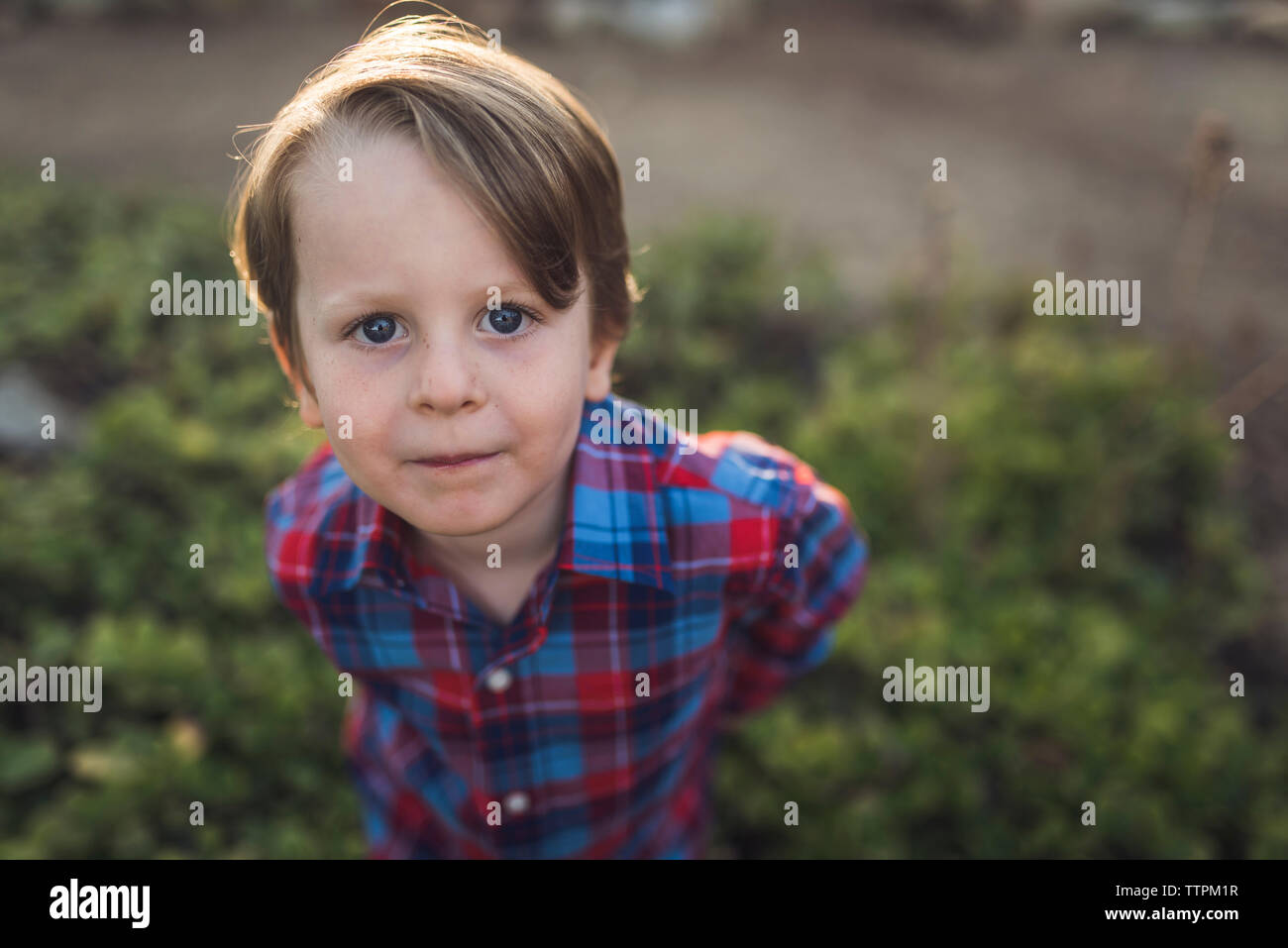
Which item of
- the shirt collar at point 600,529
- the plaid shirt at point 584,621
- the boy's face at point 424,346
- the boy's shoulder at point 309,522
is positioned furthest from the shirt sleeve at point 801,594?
the boy's shoulder at point 309,522

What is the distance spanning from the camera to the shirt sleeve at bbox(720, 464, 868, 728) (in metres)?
1.66

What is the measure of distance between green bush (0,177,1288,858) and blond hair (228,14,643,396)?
1.68 m

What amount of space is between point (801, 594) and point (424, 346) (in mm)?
863

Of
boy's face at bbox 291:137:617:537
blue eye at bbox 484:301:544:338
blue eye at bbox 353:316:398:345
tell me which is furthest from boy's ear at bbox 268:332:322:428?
blue eye at bbox 484:301:544:338

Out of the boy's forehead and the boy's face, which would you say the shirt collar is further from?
the boy's forehead

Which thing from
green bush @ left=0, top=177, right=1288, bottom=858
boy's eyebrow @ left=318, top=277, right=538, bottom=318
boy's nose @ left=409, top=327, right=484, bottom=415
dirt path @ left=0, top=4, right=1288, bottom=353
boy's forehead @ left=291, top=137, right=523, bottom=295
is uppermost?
dirt path @ left=0, top=4, right=1288, bottom=353

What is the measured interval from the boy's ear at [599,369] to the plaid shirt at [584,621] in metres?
0.08

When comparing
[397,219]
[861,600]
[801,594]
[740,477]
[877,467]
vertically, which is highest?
[397,219]

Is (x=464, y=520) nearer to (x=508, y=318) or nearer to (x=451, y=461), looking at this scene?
(x=451, y=461)

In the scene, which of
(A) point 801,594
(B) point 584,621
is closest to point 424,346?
(B) point 584,621

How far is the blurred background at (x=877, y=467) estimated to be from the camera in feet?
8.57

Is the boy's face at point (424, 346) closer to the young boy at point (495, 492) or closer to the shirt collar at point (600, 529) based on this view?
the young boy at point (495, 492)

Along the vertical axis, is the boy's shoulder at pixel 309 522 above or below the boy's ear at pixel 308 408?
below

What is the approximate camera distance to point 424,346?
48.5 inches
